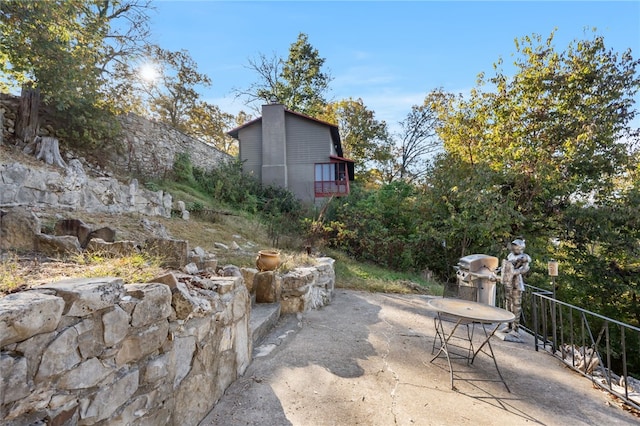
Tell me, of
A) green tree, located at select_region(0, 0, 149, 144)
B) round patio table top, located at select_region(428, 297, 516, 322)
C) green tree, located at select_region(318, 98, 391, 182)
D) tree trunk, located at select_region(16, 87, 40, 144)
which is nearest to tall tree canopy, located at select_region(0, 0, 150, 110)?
green tree, located at select_region(0, 0, 149, 144)

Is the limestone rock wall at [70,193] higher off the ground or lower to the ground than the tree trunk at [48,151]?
lower

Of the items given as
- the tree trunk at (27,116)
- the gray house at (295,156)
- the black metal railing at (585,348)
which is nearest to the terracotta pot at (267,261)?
the black metal railing at (585,348)

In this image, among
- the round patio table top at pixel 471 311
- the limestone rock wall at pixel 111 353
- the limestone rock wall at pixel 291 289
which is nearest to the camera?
the limestone rock wall at pixel 111 353

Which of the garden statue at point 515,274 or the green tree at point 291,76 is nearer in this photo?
the garden statue at point 515,274

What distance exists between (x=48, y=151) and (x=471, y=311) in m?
7.94

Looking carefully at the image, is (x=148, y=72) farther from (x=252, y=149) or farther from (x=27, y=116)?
(x=252, y=149)

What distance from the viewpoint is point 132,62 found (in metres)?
8.71

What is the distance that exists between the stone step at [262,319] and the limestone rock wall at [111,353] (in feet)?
2.89

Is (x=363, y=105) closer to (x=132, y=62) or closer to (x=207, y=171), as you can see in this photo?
(x=207, y=171)

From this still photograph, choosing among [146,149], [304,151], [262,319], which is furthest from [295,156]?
[262,319]

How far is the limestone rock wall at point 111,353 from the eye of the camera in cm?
108

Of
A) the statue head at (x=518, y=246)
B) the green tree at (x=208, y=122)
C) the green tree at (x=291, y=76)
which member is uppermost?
the green tree at (x=291, y=76)

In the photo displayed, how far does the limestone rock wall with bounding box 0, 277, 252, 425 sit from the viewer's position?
3.53ft

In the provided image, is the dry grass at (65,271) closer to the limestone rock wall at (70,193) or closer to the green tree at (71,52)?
the limestone rock wall at (70,193)
